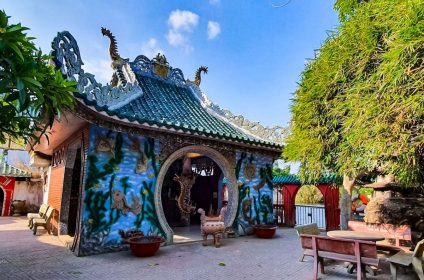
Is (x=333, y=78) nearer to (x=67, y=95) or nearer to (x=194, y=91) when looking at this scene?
(x=67, y=95)

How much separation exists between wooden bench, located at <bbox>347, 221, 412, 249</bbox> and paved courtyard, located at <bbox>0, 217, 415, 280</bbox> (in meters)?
0.93

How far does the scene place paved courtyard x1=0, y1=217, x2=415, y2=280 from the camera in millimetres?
4953

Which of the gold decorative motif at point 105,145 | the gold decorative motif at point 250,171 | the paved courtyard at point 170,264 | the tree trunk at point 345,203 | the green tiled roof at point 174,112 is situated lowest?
the paved courtyard at point 170,264

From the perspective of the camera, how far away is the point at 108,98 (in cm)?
654

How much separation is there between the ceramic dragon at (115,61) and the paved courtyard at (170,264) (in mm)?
5309

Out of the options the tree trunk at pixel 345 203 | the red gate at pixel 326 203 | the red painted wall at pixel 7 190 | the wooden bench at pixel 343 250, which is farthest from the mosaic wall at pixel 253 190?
the red painted wall at pixel 7 190

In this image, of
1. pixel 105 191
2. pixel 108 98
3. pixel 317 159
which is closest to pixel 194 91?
pixel 108 98

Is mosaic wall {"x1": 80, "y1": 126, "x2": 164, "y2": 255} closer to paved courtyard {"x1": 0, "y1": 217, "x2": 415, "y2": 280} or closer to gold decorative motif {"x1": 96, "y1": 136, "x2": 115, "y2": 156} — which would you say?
gold decorative motif {"x1": 96, "y1": 136, "x2": 115, "y2": 156}

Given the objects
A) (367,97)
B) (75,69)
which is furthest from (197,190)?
(367,97)

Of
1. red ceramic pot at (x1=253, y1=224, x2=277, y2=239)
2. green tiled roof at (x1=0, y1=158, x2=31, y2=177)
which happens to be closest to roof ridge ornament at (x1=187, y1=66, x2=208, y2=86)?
red ceramic pot at (x1=253, y1=224, x2=277, y2=239)

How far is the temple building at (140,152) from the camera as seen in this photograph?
630 cm

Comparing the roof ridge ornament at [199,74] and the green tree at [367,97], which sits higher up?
the roof ridge ornament at [199,74]

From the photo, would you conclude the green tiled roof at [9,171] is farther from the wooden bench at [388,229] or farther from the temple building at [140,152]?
the wooden bench at [388,229]

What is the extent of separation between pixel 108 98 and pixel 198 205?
24.9ft
